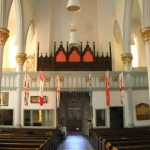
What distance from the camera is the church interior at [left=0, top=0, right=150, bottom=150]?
48.3 ft

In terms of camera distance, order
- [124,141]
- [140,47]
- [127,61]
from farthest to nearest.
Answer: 1. [140,47]
2. [127,61]
3. [124,141]

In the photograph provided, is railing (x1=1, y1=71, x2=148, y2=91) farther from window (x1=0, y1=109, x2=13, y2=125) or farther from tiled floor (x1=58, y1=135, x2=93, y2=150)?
tiled floor (x1=58, y1=135, x2=93, y2=150)

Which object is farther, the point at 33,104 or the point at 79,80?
the point at 79,80

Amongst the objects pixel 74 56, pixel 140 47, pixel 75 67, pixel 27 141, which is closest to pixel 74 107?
pixel 75 67

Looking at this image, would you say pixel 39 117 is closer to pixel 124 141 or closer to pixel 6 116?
pixel 6 116

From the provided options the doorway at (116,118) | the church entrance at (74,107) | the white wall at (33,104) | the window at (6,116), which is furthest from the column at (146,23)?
the church entrance at (74,107)

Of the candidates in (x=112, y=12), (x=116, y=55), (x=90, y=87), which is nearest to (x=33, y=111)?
(x=90, y=87)

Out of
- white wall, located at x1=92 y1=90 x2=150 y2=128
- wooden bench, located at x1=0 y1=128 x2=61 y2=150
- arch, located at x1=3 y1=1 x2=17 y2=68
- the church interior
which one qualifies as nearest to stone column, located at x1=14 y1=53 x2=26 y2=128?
the church interior

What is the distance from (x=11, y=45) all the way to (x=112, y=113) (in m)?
11.7

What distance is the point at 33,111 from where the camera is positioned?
50.5 feet

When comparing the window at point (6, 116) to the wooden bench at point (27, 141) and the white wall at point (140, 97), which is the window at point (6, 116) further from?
the white wall at point (140, 97)

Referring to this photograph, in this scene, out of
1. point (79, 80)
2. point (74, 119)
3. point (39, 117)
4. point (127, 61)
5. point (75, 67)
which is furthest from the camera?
point (74, 119)

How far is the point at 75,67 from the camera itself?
60.4 feet

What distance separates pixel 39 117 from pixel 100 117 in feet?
14.1
